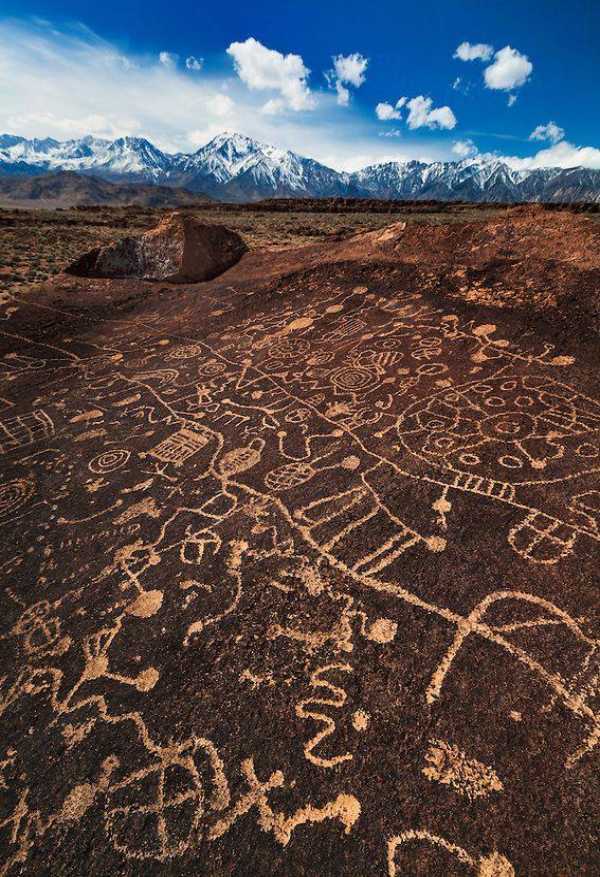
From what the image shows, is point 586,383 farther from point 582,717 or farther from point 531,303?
point 582,717

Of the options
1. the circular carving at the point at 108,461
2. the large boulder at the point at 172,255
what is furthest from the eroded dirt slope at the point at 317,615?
the large boulder at the point at 172,255

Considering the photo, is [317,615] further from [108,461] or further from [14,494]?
[14,494]

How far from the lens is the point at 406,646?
2730 millimetres

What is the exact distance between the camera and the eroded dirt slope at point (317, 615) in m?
2.08

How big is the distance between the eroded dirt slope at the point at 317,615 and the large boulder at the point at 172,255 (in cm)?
632

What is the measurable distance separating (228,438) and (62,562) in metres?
2.15

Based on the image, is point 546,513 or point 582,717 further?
point 546,513

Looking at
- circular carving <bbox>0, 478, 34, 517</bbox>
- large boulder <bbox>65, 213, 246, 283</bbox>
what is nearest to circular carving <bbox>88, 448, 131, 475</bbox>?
circular carving <bbox>0, 478, 34, 517</bbox>

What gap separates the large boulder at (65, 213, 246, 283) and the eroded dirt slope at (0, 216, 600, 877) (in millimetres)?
6318

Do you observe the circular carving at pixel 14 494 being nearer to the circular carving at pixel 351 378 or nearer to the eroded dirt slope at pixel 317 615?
the eroded dirt slope at pixel 317 615

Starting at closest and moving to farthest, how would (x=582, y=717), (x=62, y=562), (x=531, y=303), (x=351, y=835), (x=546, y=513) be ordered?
1. (x=351, y=835)
2. (x=582, y=717)
3. (x=546, y=513)
4. (x=62, y=562)
5. (x=531, y=303)

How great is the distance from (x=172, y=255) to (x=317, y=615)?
11.3m

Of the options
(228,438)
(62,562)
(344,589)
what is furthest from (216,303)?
(344,589)

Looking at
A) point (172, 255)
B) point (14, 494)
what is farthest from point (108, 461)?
point (172, 255)
